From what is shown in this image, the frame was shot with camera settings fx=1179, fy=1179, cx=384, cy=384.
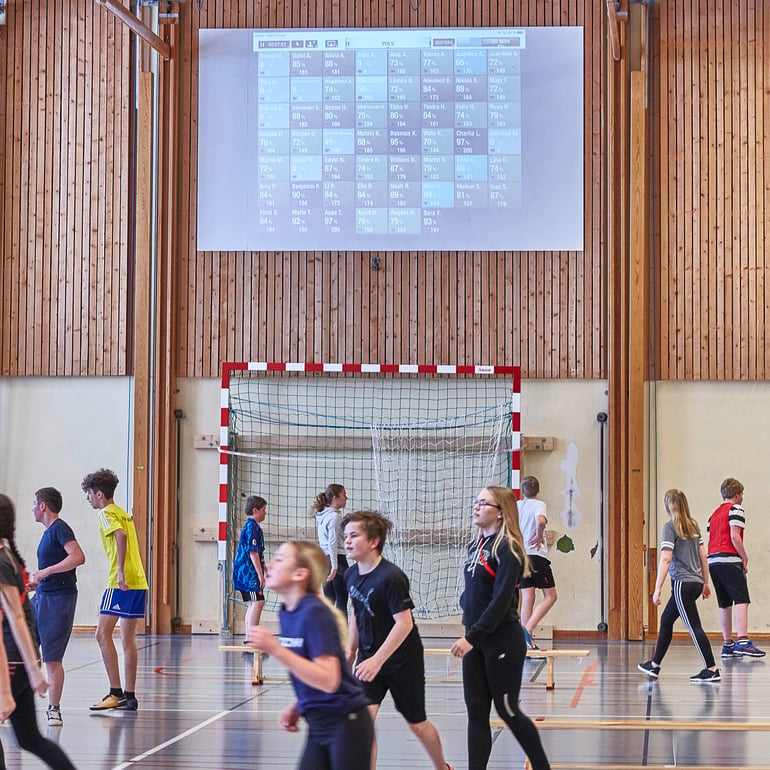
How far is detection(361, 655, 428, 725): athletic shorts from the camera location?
5.78 meters

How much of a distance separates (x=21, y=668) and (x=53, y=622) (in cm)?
273

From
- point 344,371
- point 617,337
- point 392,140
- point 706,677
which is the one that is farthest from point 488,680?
point 392,140

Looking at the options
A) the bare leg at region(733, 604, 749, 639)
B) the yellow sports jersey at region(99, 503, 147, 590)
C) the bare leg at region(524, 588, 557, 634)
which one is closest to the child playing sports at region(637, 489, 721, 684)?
the bare leg at region(524, 588, 557, 634)

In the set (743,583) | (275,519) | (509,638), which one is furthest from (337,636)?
(275,519)

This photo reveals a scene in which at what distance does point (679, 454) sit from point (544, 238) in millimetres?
3144

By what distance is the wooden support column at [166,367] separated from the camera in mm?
14500

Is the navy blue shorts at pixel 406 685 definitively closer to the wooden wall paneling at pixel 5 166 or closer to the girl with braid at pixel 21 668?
the girl with braid at pixel 21 668

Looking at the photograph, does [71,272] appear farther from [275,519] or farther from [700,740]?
[700,740]

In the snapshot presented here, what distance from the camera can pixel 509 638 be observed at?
582cm

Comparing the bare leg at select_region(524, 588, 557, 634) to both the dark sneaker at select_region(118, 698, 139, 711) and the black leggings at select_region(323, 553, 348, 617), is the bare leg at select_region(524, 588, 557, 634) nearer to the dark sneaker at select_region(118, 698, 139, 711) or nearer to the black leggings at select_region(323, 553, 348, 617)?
the black leggings at select_region(323, 553, 348, 617)

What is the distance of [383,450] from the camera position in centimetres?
1455

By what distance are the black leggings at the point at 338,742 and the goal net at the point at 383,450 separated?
32.9 ft

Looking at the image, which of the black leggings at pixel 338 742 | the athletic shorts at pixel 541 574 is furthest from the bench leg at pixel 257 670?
the black leggings at pixel 338 742

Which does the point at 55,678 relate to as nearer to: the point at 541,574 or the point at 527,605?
the point at 541,574
